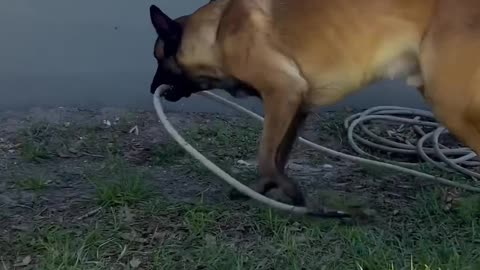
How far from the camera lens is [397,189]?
4496 mm

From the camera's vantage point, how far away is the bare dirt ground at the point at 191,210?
12.1 ft

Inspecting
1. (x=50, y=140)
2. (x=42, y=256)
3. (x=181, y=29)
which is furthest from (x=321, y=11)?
(x=50, y=140)

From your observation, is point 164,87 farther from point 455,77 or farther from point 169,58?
point 455,77

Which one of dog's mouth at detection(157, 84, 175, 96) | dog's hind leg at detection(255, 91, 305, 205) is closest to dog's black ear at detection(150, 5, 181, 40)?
dog's mouth at detection(157, 84, 175, 96)

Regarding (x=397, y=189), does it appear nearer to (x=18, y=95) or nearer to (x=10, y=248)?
(x=10, y=248)

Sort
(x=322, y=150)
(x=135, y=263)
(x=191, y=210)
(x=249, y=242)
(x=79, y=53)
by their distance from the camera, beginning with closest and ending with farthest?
(x=135, y=263) → (x=249, y=242) → (x=191, y=210) → (x=322, y=150) → (x=79, y=53)

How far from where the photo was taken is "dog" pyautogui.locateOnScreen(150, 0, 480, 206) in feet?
12.3

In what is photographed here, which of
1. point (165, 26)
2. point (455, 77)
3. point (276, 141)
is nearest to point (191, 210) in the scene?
point (276, 141)

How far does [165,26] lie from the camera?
4.42 m

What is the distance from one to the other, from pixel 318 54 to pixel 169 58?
0.74 meters

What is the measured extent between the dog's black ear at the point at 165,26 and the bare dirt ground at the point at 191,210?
2.02 feet

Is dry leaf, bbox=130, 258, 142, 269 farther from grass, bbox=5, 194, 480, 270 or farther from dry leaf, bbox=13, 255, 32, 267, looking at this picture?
dry leaf, bbox=13, 255, 32, 267

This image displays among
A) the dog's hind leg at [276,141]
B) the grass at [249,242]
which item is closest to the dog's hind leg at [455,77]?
the grass at [249,242]

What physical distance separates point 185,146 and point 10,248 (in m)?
0.86
